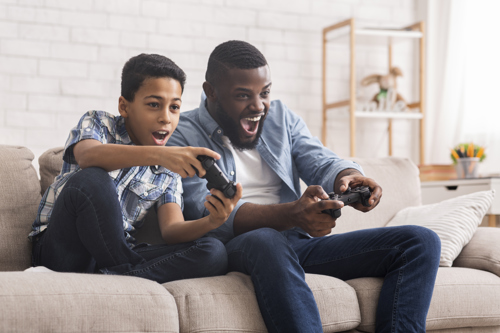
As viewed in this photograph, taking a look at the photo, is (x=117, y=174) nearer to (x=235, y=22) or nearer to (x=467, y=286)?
(x=467, y=286)

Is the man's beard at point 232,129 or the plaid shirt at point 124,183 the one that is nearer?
the plaid shirt at point 124,183

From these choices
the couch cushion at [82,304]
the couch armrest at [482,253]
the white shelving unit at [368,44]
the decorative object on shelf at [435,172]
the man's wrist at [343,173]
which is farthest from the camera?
the white shelving unit at [368,44]

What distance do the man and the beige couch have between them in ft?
0.21

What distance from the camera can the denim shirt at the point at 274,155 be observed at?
1.60 m

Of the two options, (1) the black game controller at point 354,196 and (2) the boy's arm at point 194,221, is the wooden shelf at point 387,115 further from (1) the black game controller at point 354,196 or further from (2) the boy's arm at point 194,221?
(2) the boy's arm at point 194,221

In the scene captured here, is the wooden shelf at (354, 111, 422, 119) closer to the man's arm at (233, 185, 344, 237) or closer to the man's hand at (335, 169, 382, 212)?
the man's hand at (335, 169, 382, 212)

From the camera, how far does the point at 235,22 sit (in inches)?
122

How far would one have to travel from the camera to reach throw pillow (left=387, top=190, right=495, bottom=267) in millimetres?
1743

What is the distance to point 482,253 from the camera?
1737 millimetres

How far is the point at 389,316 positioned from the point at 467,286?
Result: 310 millimetres

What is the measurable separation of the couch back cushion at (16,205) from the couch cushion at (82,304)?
1.15 feet

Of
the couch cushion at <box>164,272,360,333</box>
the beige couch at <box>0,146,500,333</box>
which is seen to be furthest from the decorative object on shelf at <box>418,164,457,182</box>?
the couch cushion at <box>164,272,360,333</box>

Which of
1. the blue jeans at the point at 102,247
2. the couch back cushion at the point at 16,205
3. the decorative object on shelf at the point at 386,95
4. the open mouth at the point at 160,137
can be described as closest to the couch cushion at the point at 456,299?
the blue jeans at the point at 102,247

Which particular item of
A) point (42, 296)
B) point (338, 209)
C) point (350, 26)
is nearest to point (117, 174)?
point (42, 296)
